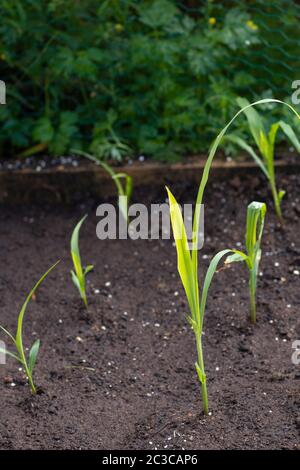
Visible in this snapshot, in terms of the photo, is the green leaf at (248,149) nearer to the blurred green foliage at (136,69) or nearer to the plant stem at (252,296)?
the blurred green foliage at (136,69)

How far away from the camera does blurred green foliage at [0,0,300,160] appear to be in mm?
3213

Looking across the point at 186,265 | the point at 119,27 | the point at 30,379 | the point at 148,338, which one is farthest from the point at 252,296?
the point at 119,27

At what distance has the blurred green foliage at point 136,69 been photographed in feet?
10.5

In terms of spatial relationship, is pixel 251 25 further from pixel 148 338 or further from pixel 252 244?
pixel 148 338

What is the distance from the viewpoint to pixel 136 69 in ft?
11.0

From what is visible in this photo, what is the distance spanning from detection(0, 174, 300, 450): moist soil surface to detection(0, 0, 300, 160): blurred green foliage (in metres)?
0.27

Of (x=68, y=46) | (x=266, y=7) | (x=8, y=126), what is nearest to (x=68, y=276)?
(x=8, y=126)

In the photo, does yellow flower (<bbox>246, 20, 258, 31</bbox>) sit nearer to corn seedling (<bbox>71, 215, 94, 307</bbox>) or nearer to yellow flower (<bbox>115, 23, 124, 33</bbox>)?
yellow flower (<bbox>115, 23, 124, 33</bbox>)

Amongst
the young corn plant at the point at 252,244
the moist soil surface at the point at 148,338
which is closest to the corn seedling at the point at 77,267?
the moist soil surface at the point at 148,338

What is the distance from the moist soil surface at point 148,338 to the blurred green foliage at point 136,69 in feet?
0.88

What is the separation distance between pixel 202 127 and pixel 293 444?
159 centimetres

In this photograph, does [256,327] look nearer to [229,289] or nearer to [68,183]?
[229,289]

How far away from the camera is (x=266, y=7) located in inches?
134

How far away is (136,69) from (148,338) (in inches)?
50.2
